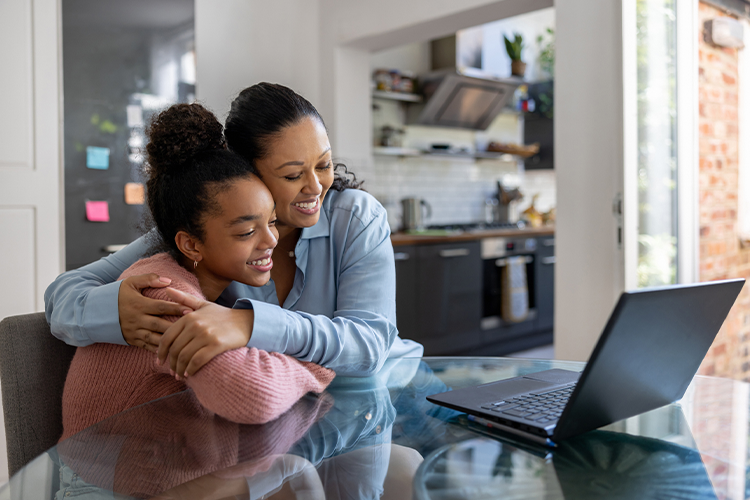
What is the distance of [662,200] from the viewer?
8.54 ft

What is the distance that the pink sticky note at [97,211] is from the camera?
121 inches

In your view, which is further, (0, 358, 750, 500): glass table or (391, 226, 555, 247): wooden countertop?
(391, 226, 555, 247): wooden countertop

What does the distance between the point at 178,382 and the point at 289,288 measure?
1.35 ft

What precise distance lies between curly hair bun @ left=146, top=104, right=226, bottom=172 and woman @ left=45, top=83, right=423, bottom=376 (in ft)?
0.33

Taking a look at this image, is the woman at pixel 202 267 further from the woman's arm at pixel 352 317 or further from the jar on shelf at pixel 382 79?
the jar on shelf at pixel 382 79

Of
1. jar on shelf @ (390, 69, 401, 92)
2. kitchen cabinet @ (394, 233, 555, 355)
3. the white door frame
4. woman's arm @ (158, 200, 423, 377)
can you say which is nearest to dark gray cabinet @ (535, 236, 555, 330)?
kitchen cabinet @ (394, 233, 555, 355)

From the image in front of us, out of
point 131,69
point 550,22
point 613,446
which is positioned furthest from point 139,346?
point 550,22

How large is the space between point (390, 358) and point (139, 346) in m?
Answer: 0.65

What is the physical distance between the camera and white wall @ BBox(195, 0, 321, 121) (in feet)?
12.7

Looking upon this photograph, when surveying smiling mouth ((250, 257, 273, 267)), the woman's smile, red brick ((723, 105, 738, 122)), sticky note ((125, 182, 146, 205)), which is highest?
red brick ((723, 105, 738, 122))

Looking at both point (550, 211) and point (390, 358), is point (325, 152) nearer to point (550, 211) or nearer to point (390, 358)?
point (390, 358)

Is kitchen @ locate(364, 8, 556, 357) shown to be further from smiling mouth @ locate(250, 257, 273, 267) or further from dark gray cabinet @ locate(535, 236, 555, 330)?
smiling mouth @ locate(250, 257, 273, 267)

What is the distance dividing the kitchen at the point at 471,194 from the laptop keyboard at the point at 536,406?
10.3 feet

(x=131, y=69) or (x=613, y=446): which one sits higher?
(x=131, y=69)
